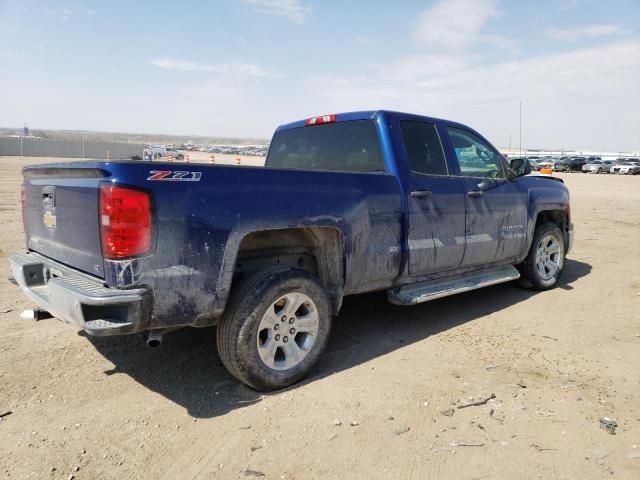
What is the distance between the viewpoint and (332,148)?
4527mm

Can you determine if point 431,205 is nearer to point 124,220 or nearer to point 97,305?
point 124,220

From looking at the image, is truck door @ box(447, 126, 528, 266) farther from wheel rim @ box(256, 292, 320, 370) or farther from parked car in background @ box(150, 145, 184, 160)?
parked car in background @ box(150, 145, 184, 160)

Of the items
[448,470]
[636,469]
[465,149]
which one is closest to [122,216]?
[448,470]

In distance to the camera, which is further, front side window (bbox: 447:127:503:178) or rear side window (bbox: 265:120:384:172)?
front side window (bbox: 447:127:503:178)

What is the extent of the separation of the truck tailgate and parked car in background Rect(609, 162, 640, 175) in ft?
167

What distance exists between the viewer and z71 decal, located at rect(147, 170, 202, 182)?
2656 mm

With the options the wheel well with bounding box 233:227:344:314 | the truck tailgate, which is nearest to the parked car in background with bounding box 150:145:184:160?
the truck tailgate

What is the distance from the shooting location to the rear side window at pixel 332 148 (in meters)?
4.24

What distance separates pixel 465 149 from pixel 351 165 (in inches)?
52.3

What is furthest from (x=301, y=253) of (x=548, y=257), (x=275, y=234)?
(x=548, y=257)

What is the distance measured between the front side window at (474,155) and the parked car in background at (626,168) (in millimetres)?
47371

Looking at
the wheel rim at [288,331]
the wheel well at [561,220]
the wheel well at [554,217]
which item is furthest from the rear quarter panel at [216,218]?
the wheel well at [561,220]

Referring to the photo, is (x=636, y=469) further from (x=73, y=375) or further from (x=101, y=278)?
(x=73, y=375)

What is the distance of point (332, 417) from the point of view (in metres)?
3.01
